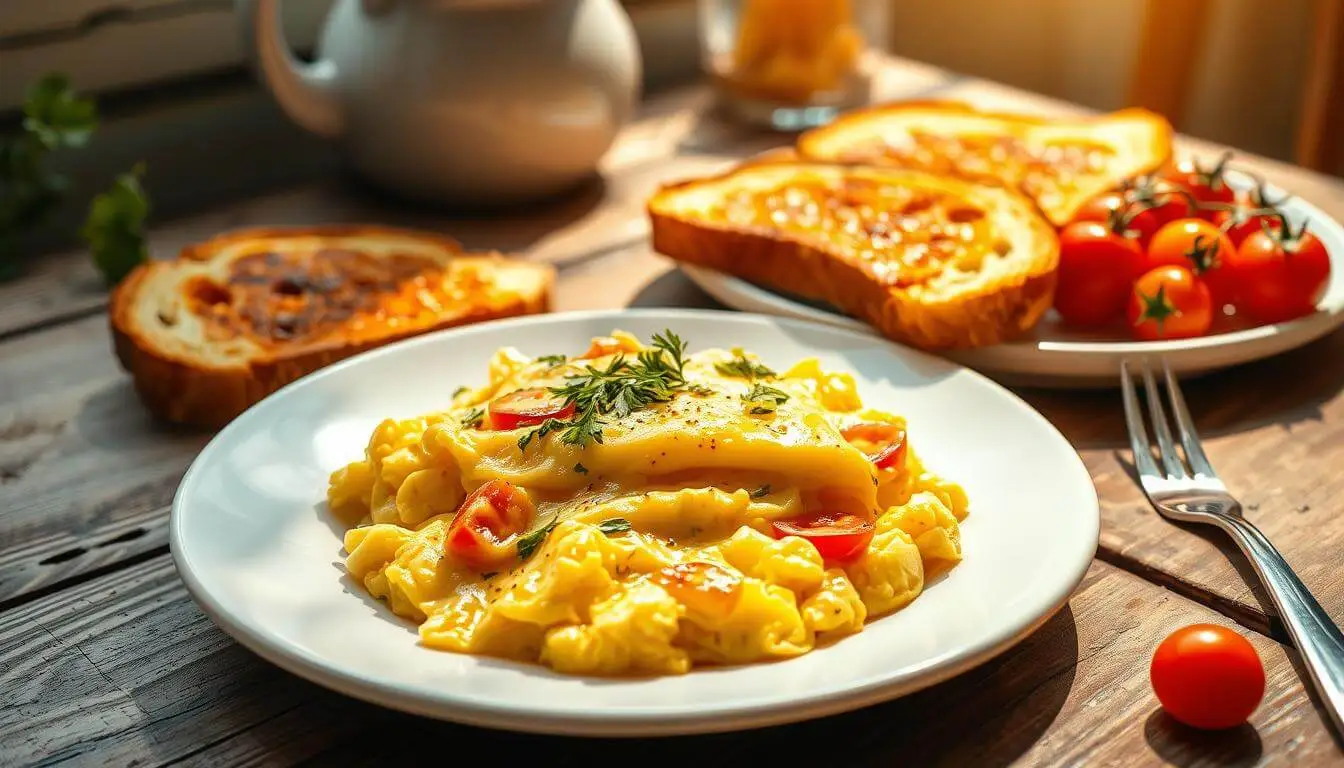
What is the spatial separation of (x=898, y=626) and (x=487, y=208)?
2.12 m

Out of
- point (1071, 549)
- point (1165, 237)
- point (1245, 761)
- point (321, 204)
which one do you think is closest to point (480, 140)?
point (321, 204)

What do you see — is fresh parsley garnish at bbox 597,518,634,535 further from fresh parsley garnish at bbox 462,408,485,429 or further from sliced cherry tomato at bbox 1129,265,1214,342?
sliced cherry tomato at bbox 1129,265,1214,342

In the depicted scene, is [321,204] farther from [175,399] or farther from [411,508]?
[411,508]

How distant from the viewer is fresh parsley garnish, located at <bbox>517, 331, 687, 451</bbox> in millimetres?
1655

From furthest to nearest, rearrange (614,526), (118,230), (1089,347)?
(118,230) → (1089,347) → (614,526)

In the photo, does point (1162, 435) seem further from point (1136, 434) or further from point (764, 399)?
point (764, 399)

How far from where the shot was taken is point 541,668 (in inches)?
55.1

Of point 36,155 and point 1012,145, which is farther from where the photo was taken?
point 1012,145

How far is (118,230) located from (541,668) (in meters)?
1.89

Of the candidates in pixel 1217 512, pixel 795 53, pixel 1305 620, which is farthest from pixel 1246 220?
pixel 795 53

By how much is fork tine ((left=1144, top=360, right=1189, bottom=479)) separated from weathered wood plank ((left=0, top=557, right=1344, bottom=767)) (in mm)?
348

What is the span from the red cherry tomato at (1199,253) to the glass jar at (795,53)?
60.1 inches

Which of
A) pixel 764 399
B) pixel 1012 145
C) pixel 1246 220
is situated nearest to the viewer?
pixel 764 399

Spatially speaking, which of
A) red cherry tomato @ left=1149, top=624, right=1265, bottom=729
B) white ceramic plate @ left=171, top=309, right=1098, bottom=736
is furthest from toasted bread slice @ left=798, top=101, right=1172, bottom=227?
red cherry tomato @ left=1149, top=624, right=1265, bottom=729
